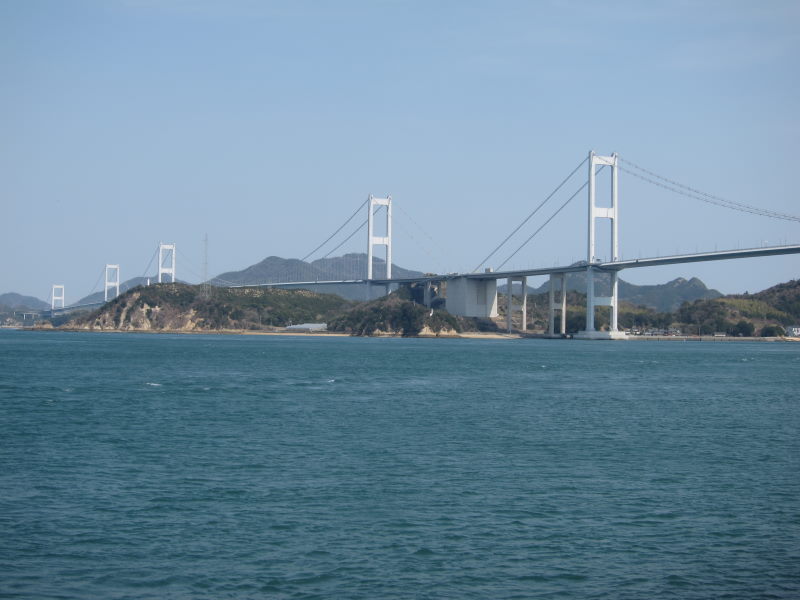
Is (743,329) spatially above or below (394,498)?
above

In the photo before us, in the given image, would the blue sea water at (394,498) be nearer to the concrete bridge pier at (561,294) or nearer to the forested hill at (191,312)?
the concrete bridge pier at (561,294)

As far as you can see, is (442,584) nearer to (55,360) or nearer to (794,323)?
(55,360)

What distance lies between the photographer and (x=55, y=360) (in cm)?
4284

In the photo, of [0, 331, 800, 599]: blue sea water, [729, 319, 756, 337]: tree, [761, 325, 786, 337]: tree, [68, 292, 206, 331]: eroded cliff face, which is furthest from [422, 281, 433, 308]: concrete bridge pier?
[0, 331, 800, 599]: blue sea water

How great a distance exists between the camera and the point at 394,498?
11.5 m

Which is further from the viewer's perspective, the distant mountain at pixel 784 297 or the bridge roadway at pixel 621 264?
the distant mountain at pixel 784 297

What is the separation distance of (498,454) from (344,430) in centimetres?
377

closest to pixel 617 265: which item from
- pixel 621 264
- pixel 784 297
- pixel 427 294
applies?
pixel 621 264

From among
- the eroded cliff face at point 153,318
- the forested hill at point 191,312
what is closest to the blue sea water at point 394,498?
the forested hill at point 191,312

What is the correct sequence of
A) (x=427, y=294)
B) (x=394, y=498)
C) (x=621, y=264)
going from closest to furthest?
(x=394, y=498)
(x=621, y=264)
(x=427, y=294)

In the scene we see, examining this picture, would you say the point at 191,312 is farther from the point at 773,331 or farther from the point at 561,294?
the point at 773,331

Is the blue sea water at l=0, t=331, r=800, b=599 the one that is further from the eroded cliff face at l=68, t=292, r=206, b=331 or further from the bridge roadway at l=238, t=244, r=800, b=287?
the eroded cliff face at l=68, t=292, r=206, b=331

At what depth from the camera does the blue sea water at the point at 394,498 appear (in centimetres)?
855

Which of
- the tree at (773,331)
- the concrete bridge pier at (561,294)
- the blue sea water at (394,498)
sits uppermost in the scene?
the concrete bridge pier at (561,294)
